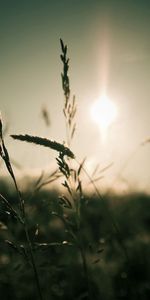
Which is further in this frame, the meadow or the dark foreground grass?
the dark foreground grass

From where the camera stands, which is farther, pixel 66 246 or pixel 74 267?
pixel 74 267

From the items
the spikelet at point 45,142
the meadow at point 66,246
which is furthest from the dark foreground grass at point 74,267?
the spikelet at point 45,142

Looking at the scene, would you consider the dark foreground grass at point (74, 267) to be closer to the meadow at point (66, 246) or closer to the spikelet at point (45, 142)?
the meadow at point (66, 246)

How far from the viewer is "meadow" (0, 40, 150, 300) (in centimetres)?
150

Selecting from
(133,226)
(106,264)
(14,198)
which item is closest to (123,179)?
(106,264)

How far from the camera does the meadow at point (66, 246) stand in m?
1.50

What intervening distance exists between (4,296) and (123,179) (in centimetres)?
178

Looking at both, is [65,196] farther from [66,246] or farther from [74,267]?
[74,267]

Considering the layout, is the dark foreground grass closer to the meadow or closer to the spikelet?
the meadow

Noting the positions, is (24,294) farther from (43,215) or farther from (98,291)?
(43,215)

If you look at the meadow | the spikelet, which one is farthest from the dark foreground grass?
the spikelet

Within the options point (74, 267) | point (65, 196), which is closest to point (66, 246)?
point (65, 196)

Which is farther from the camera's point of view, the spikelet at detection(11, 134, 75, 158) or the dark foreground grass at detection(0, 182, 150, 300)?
the dark foreground grass at detection(0, 182, 150, 300)

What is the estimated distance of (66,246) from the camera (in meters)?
2.03
